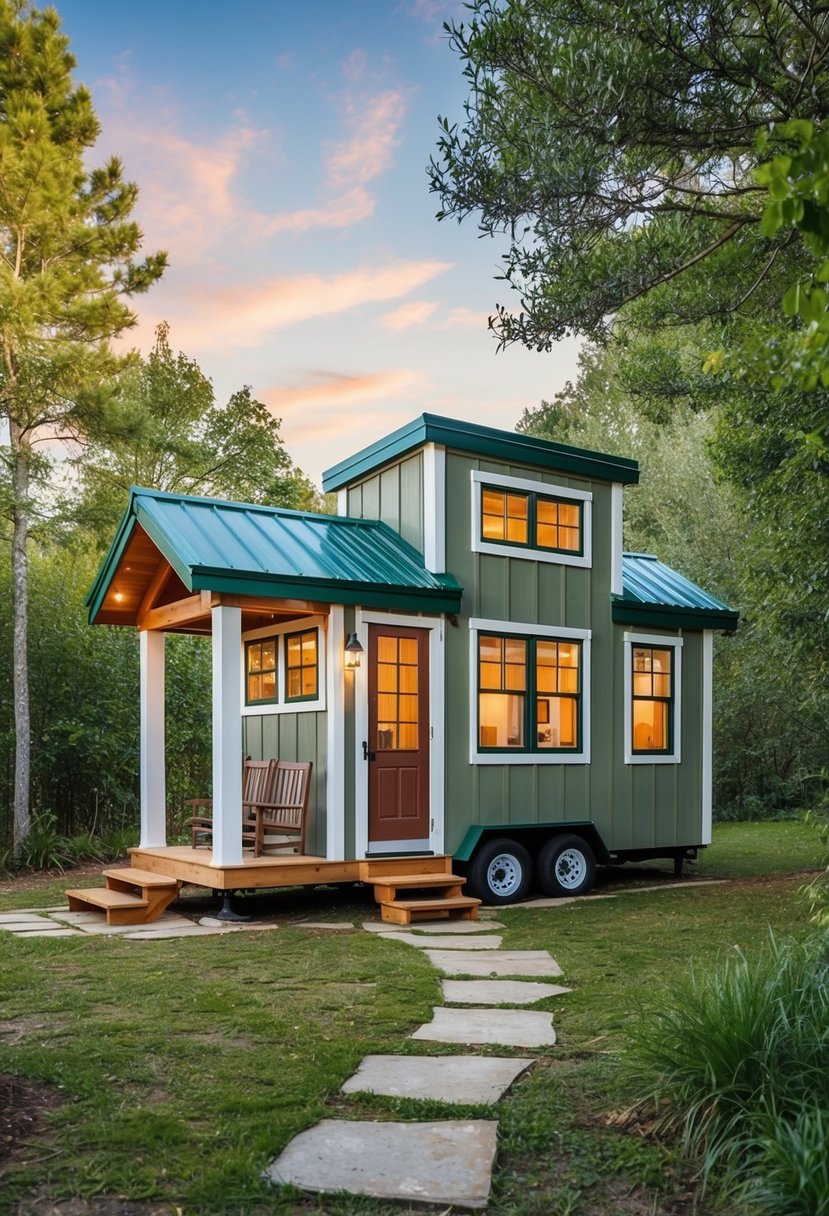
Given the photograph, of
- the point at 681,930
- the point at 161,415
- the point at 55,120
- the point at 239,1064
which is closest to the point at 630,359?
the point at 681,930

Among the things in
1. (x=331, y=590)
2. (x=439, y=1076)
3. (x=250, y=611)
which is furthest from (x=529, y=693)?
(x=439, y=1076)

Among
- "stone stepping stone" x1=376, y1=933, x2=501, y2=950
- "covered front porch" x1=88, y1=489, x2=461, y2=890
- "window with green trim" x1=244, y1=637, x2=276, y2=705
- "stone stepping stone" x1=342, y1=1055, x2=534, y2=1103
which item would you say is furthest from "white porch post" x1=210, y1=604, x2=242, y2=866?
"stone stepping stone" x1=342, y1=1055, x2=534, y2=1103

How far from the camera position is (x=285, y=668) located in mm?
10008

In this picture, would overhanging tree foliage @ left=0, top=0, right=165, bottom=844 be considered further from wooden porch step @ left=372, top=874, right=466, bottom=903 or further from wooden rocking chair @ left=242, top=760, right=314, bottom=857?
wooden porch step @ left=372, top=874, right=466, bottom=903

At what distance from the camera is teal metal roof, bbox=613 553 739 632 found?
11.1m

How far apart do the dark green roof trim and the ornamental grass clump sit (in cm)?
673

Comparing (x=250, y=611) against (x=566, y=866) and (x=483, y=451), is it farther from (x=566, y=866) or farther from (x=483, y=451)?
(x=566, y=866)

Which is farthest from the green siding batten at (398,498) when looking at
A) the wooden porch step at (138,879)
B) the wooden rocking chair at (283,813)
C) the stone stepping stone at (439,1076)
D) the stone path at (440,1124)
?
the stone stepping stone at (439,1076)

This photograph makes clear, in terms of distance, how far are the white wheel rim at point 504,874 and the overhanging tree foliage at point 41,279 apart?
5455mm

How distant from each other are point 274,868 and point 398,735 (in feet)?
5.47

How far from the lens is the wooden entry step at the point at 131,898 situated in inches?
325

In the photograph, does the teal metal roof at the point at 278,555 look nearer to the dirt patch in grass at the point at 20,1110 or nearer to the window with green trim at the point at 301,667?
the window with green trim at the point at 301,667

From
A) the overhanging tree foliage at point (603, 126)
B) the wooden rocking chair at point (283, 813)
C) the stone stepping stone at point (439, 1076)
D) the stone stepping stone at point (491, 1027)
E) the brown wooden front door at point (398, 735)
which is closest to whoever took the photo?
the stone stepping stone at point (439, 1076)

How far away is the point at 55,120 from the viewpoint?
41.7 ft
